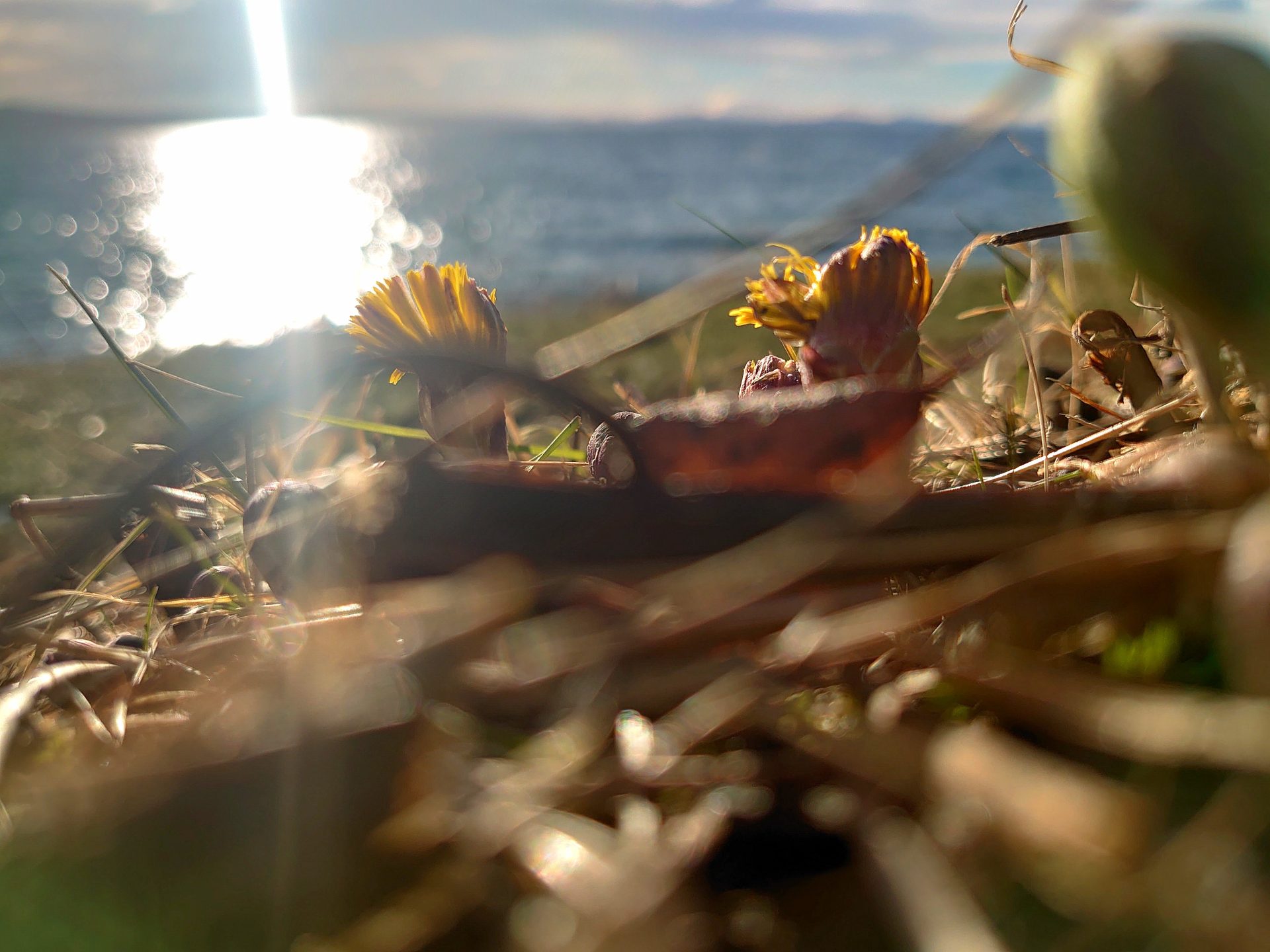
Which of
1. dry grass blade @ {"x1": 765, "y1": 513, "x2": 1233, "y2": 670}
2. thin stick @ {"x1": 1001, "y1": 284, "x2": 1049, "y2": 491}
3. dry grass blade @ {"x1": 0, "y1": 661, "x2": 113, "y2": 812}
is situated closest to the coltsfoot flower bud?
thin stick @ {"x1": 1001, "y1": 284, "x2": 1049, "y2": 491}

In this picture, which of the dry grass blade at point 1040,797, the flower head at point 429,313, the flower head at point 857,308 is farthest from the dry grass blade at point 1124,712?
the flower head at point 429,313

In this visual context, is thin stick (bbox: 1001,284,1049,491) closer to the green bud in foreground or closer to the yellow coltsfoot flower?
the green bud in foreground

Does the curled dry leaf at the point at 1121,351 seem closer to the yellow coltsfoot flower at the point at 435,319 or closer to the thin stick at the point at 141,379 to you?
the yellow coltsfoot flower at the point at 435,319

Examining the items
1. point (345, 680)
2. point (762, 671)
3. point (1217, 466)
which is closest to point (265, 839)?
point (345, 680)

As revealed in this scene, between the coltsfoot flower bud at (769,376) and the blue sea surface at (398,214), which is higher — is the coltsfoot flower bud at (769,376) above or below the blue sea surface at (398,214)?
below

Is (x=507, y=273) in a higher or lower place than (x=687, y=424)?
higher

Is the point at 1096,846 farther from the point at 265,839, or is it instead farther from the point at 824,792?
the point at 265,839
